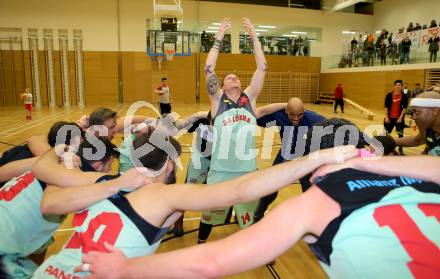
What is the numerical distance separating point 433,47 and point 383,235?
23101 mm

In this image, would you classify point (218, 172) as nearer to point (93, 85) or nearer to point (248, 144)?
point (248, 144)

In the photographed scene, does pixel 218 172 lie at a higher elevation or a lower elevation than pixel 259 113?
lower

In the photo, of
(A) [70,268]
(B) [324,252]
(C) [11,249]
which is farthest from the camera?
(C) [11,249]

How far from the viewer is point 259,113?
4.93 metres

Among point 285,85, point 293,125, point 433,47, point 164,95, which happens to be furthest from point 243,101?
point 285,85

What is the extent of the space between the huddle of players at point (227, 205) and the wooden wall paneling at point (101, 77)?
1011 inches

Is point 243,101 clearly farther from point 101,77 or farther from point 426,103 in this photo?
point 101,77

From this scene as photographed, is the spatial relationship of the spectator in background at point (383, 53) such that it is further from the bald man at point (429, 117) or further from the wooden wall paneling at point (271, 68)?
the bald man at point (429, 117)

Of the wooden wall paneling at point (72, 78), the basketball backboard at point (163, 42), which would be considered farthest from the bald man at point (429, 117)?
the wooden wall paneling at point (72, 78)

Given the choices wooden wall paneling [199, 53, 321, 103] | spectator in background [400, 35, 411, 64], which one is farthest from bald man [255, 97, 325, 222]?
wooden wall paneling [199, 53, 321, 103]

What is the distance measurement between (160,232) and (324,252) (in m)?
0.91

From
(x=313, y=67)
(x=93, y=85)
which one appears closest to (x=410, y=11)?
(x=313, y=67)

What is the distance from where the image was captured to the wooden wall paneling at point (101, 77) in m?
26.2

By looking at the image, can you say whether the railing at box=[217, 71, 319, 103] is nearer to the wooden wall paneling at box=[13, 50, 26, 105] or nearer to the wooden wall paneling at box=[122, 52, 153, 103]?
the wooden wall paneling at box=[122, 52, 153, 103]
